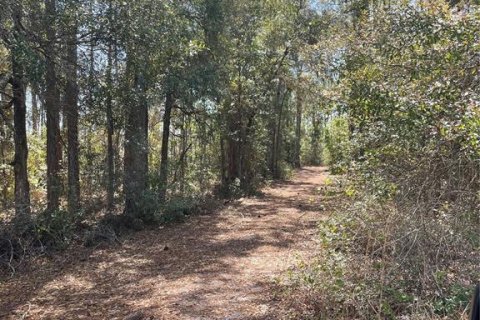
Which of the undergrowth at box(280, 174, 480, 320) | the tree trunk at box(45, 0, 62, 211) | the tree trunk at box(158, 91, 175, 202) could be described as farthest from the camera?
the tree trunk at box(158, 91, 175, 202)

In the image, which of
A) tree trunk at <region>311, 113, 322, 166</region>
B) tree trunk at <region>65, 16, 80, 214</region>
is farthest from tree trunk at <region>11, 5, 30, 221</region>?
tree trunk at <region>311, 113, 322, 166</region>

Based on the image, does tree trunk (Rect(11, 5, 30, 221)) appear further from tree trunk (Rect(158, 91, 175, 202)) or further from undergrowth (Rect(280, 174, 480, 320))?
undergrowth (Rect(280, 174, 480, 320))

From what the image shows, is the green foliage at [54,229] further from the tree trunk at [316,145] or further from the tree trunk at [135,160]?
the tree trunk at [316,145]

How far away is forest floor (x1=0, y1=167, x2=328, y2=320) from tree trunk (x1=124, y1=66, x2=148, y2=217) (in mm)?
882

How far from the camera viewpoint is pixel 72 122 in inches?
372

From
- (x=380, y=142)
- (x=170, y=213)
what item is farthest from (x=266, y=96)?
(x=380, y=142)

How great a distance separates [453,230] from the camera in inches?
172

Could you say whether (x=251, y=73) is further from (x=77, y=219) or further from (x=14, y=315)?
(x=14, y=315)

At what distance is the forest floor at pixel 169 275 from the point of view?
16.3 ft

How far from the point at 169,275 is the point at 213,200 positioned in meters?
7.41

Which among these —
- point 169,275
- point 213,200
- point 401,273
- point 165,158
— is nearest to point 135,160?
point 165,158

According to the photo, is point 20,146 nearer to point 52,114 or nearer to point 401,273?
point 52,114

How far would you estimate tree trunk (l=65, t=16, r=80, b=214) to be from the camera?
749 cm

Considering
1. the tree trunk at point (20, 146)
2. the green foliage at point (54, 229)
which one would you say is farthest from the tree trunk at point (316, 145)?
the green foliage at point (54, 229)
